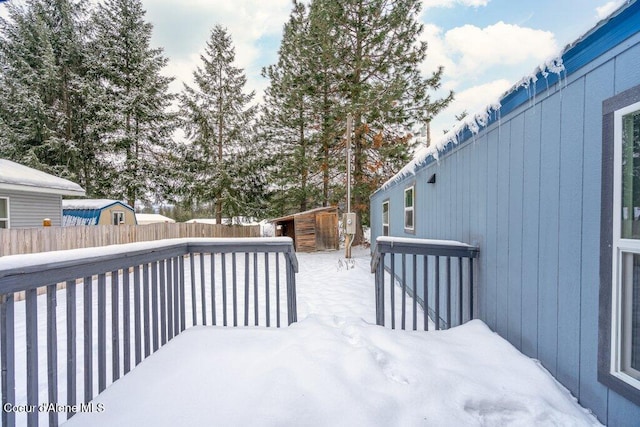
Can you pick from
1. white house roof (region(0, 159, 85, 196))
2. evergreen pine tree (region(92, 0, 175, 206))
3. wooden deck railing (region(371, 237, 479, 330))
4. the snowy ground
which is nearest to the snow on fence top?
wooden deck railing (region(371, 237, 479, 330))

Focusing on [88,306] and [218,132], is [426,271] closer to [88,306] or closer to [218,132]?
[88,306]

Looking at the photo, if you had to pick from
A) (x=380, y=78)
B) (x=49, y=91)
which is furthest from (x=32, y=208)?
(x=380, y=78)

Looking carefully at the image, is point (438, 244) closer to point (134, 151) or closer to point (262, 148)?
point (262, 148)

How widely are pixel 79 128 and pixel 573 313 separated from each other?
18.8m

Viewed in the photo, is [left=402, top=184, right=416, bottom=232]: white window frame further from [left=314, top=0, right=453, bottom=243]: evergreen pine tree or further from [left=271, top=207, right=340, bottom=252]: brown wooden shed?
[left=271, top=207, right=340, bottom=252]: brown wooden shed

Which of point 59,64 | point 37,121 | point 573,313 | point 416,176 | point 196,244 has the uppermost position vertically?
point 59,64

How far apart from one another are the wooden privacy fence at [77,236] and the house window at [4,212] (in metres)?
2.24

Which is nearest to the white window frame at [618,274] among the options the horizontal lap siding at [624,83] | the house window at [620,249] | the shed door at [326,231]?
the house window at [620,249]

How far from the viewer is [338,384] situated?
1.50 metres

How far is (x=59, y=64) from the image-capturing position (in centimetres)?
1413

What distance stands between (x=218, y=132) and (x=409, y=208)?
11.6 meters

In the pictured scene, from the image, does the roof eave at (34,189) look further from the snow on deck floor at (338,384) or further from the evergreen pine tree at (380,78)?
the evergreen pine tree at (380,78)

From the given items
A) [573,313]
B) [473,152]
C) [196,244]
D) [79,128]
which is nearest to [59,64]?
[79,128]

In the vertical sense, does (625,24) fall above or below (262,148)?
below
